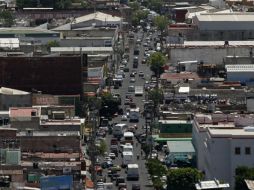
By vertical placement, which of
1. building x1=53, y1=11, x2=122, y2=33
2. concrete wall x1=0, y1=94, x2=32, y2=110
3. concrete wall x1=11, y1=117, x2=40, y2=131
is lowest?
building x1=53, y1=11, x2=122, y2=33

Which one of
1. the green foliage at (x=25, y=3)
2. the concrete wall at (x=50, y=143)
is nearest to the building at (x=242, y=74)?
the concrete wall at (x=50, y=143)

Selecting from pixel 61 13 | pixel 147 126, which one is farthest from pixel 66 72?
pixel 61 13

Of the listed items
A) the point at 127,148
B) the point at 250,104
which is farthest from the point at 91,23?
the point at 127,148

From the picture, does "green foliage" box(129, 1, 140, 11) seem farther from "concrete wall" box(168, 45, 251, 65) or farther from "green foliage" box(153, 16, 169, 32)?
"concrete wall" box(168, 45, 251, 65)

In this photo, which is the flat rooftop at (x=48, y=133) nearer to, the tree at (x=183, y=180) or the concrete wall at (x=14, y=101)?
the tree at (x=183, y=180)

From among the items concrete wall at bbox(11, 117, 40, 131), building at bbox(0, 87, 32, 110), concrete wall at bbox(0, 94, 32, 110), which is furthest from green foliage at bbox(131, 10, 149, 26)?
concrete wall at bbox(11, 117, 40, 131)

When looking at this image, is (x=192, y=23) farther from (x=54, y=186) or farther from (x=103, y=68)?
(x=54, y=186)

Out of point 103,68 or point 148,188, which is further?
point 103,68
